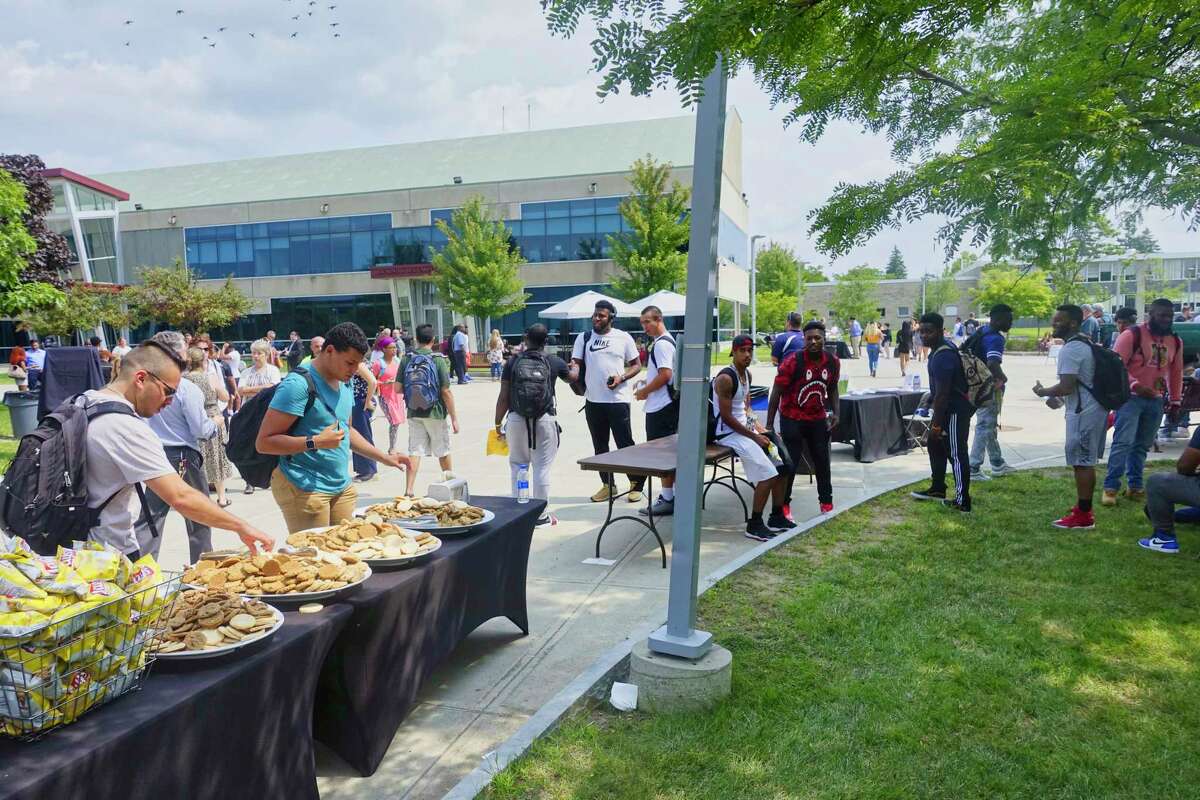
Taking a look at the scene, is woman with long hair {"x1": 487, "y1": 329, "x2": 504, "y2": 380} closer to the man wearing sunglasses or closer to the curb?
the curb

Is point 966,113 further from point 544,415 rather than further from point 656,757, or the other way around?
point 656,757

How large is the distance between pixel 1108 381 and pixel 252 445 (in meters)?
7.14

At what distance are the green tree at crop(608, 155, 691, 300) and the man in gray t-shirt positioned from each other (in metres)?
30.0

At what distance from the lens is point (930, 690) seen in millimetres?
4156

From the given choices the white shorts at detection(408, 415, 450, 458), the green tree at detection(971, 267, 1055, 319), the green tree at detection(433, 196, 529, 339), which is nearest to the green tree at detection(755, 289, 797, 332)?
the green tree at detection(971, 267, 1055, 319)

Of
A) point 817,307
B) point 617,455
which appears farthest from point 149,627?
point 817,307

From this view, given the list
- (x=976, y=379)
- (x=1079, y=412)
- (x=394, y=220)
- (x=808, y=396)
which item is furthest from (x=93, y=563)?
(x=394, y=220)

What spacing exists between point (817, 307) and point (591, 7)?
9273 centimetres

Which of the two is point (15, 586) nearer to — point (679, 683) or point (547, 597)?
point (679, 683)

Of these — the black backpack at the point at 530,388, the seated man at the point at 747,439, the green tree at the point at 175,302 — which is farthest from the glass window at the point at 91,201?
the seated man at the point at 747,439

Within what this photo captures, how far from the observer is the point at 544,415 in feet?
24.5

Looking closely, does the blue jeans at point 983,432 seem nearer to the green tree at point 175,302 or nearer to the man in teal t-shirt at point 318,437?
the man in teal t-shirt at point 318,437

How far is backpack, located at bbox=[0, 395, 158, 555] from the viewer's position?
3.09m

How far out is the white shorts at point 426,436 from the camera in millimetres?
8727
